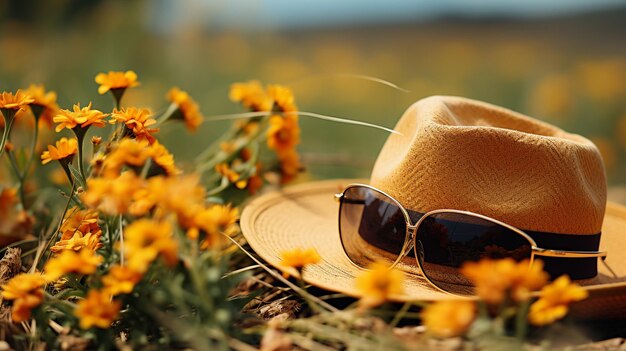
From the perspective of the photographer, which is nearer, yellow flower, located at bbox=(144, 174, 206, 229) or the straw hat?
yellow flower, located at bbox=(144, 174, 206, 229)

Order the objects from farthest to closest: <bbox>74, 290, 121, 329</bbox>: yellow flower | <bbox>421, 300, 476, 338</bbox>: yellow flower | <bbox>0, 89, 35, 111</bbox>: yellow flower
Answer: <bbox>0, 89, 35, 111</bbox>: yellow flower
<bbox>74, 290, 121, 329</bbox>: yellow flower
<bbox>421, 300, 476, 338</bbox>: yellow flower

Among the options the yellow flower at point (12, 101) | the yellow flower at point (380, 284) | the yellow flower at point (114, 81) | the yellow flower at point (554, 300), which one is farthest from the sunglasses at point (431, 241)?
the yellow flower at point (12, 101)

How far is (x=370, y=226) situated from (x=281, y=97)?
54 cm

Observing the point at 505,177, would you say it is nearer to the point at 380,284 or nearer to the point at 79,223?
the point at 380,284

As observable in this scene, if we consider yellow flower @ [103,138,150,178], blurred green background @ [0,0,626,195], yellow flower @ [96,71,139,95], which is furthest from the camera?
blurred green background @ [0,0,626,195]

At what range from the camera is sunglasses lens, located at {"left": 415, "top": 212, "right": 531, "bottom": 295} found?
1.21m

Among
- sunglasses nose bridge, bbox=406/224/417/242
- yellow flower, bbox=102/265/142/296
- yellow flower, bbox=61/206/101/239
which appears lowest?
yellow flower, bbox=61/206/101/239

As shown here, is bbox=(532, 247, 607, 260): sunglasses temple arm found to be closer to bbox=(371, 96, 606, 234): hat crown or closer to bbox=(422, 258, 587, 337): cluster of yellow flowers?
bbox=(371, 96, 606, 234): hat crown

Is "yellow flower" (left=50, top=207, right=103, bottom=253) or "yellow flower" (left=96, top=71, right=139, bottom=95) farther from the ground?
"yellow flower" (left=96, top=71, right=139, bottom=95)

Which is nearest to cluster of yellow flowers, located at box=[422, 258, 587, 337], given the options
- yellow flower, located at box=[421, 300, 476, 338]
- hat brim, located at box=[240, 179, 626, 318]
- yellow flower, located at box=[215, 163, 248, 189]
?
yellow flower, located at box=[421, 300, 476, 338]

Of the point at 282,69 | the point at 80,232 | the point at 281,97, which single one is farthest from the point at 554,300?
the point at 282,69

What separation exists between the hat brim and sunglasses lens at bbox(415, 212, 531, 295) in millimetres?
42

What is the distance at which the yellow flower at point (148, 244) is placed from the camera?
0.91 meters

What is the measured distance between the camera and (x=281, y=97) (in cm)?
178
